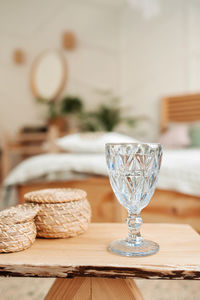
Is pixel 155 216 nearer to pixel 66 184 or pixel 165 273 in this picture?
pixel 66 184

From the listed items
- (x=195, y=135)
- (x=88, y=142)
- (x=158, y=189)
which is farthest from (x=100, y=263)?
(x=195, y=135)

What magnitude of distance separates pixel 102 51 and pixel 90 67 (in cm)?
26

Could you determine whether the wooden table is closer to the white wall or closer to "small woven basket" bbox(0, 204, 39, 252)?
"small woven basket" bbox(0, 204, 39, 252)

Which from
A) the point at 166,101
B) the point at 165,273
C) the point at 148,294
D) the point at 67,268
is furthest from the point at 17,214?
the point at 166,101

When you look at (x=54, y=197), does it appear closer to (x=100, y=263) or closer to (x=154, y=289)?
(x=100, y=263)

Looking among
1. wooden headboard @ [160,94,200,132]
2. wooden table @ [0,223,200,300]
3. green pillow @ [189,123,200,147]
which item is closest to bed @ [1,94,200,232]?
wooden table @ [0,223,200,300]

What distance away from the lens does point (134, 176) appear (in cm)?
61

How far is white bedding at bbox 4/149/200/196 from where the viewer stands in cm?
144

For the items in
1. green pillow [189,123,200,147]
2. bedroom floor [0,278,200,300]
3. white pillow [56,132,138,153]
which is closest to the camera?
bedroom floor [0,278,200,300]

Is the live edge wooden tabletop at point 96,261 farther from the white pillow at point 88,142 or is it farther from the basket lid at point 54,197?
the white pillow at point 88,142

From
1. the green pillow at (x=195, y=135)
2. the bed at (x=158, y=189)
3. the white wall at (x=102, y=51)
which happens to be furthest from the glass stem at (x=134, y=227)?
the white wall at (x=102, y=51)

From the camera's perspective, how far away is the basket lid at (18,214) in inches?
23.0

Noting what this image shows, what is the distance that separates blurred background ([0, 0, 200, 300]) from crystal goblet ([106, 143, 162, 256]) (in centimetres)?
305

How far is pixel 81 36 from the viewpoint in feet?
14.1
